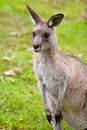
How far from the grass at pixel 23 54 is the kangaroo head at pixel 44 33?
121 cm

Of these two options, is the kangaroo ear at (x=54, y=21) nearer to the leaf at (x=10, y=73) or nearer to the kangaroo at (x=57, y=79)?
the kangaroo at (x=57, y=79)

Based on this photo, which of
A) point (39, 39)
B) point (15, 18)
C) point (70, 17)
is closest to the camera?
point (39, 39)

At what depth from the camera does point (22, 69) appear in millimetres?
8000

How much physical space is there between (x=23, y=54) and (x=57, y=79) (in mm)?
4100

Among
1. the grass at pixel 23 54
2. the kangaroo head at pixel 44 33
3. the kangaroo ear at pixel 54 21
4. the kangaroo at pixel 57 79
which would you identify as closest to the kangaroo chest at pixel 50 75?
the kangaroo at pixel 57 79

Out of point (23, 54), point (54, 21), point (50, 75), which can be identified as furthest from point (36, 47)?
point (23, 54)

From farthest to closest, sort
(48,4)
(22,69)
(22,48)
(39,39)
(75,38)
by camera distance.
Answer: (48,4)
(75,38)
(22,48)
(22,69)
(39,39)

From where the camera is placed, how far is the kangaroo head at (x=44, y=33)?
497cm

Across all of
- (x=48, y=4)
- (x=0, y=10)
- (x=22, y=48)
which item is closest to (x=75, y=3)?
(x=48, y=4)

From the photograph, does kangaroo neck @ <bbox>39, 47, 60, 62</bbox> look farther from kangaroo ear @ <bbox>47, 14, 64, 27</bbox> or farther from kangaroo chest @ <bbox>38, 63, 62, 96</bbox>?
kangaroo ear @ <bbox>47, 14, 64, 27</bbox>

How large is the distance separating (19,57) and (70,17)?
215 inches

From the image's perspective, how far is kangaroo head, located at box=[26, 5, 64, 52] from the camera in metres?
4.97

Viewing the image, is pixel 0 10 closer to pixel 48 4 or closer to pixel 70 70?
pixel 48 4

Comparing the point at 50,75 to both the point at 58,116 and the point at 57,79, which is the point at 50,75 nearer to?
the point at 57,79
